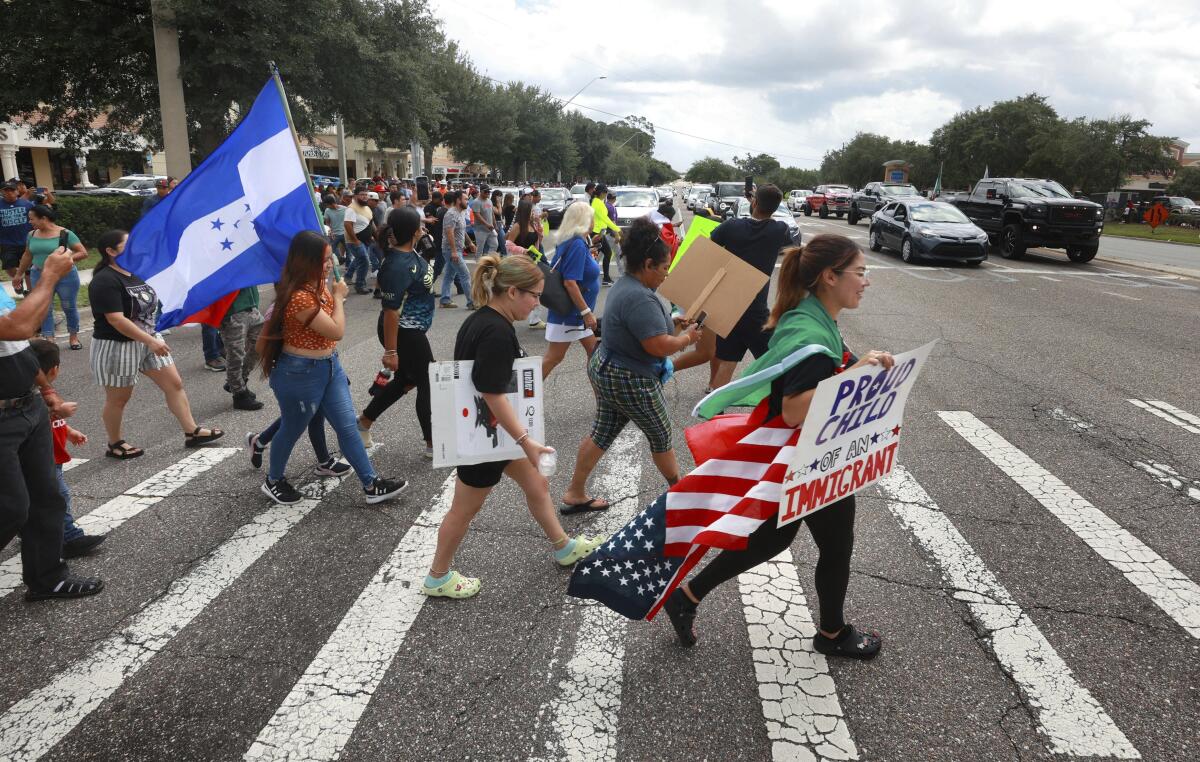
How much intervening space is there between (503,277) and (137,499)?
11.0 ft

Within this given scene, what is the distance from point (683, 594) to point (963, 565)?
5.86ft

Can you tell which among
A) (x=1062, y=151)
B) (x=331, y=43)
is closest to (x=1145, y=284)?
(x=331, y=43)

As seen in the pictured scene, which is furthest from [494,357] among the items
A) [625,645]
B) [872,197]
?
[872,197]

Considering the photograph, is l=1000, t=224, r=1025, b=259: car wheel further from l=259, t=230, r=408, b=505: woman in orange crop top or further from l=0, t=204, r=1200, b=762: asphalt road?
l=259, t=230, r=408, b=505: woman in orange crop top

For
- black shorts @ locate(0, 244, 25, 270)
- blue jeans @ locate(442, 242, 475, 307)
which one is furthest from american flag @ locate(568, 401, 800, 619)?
black shorts @ locate(0, 244, 25, 270)

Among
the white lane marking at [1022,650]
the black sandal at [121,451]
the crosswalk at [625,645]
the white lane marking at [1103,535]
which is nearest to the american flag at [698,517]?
the crosswalk at [625,645]

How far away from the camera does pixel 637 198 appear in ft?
74.4

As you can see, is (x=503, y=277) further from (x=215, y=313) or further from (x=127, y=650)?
(x=215, y=313)

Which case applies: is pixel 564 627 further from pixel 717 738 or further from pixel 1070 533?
pixel 1070 533

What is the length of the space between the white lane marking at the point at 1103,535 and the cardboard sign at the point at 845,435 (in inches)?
73.5

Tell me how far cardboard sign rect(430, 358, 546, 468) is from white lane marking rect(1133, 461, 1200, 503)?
4531 mm

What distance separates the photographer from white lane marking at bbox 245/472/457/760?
2.74 m

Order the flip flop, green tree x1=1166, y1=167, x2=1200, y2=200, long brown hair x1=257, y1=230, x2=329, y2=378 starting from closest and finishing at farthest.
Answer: long brown hair x1=257, y1=230, x2=329, y2=378 < the flip flop < green tree x1=1166, y1=167, x2=1200, y2=200

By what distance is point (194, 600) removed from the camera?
3.70m
